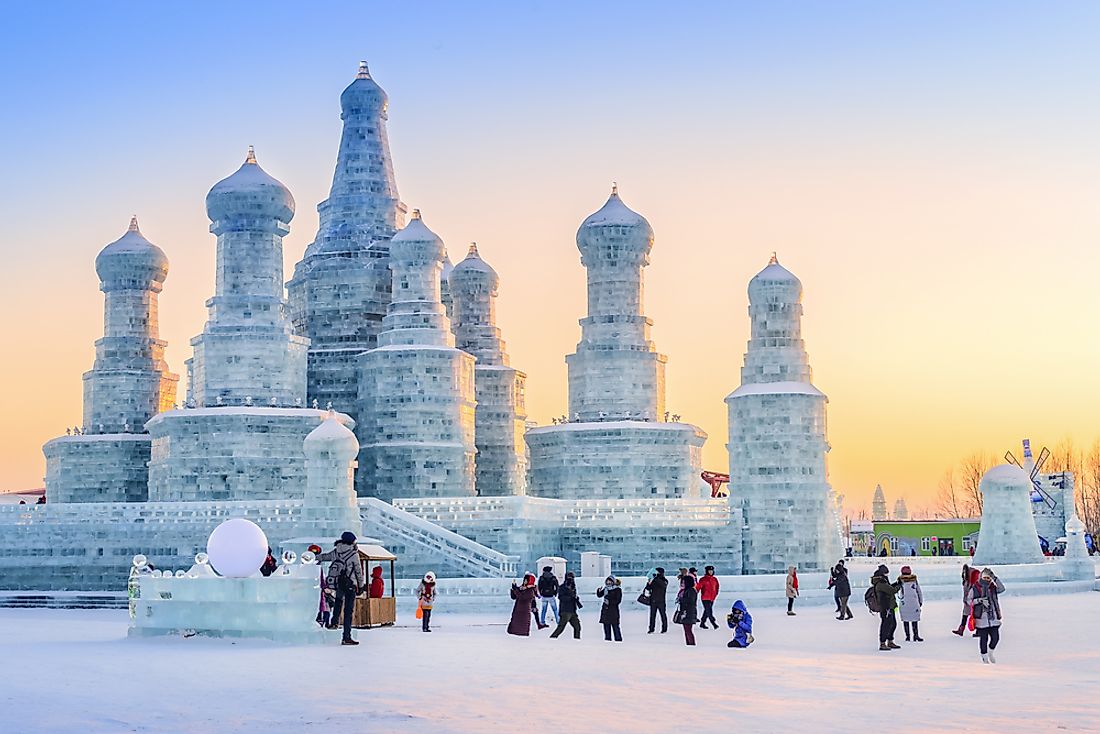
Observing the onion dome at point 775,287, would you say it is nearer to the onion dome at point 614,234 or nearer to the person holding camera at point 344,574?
the onion dome at point 614,234

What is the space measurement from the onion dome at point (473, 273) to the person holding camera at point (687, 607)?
29801 mm

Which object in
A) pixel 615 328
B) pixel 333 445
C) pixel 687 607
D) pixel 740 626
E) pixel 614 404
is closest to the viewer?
pixel 740 626

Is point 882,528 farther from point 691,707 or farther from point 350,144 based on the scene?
point 691,707

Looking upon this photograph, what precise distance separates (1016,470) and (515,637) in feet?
91.4

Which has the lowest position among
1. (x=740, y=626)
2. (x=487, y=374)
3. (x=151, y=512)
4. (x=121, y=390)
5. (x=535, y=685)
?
(x=535, y=685)

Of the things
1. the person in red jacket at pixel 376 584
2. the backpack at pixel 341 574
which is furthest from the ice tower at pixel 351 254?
the backpack at pixel 341 574

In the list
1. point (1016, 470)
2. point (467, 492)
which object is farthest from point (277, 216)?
point (1016, 470)

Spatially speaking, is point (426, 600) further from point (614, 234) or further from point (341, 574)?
→ point (614, 234)

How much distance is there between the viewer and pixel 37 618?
3064 centimetres

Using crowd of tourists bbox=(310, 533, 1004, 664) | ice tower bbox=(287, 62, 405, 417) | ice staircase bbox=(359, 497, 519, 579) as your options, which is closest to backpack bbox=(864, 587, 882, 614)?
crowd of tourists bbox=(310, 533, 1004, 664)

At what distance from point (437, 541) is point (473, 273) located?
16.4 m

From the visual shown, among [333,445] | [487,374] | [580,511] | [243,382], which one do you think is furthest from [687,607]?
[487,374]

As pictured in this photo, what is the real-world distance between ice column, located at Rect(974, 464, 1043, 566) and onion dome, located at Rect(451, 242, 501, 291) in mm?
18655

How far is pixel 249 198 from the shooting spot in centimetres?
4581
